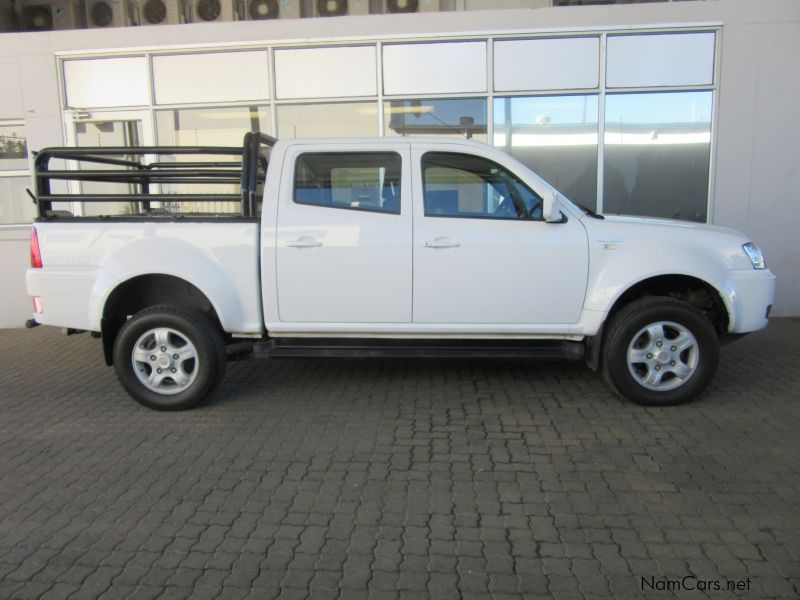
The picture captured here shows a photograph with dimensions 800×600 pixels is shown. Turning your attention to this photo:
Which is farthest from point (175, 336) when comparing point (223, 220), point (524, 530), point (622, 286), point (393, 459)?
point (622, 286)

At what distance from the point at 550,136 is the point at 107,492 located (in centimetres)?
685

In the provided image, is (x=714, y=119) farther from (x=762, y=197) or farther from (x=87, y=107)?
(x=87, y=107)

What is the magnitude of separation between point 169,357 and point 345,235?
164 centimetres

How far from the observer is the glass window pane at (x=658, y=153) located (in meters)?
8.14

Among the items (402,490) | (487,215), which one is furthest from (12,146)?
(402,490)

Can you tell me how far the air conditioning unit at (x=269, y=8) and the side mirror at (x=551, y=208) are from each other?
7.62 metres

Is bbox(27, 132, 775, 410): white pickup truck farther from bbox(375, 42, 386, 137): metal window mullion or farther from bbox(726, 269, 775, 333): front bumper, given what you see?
bbox(375, 42, 386, 137): metal window mullion

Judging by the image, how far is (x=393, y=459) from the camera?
13.1ft

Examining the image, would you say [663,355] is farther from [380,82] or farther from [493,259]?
[380,82]

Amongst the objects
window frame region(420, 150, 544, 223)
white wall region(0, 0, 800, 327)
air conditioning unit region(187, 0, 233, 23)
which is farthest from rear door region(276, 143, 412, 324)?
air conditioning unit region(187, 0, 233, 23)

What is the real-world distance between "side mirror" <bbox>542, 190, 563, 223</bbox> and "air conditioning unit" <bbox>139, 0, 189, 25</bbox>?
30.0ft

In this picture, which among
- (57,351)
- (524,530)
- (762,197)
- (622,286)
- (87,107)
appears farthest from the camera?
(87,107)

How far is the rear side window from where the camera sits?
4.84 m

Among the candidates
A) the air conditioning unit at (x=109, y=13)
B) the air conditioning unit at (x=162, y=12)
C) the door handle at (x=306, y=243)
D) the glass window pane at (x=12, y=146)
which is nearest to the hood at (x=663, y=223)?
the door handle at (x=306, y=243)
